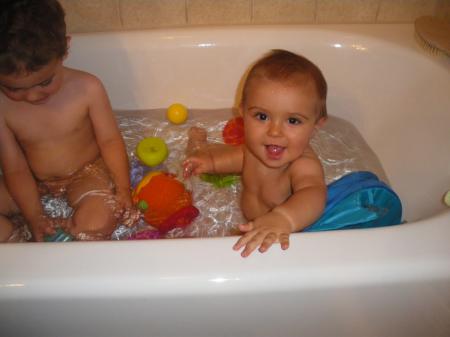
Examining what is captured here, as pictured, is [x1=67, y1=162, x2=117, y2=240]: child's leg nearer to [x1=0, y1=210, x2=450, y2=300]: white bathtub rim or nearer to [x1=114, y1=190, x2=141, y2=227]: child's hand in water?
[x1=114, y1=190, x2=141, y2=227]: child's hand in water

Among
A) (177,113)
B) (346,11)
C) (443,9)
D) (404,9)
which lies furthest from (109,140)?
(443,9)

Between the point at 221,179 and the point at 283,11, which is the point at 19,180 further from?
the point at 283,11

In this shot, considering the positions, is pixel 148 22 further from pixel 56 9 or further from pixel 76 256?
pixel 76 256

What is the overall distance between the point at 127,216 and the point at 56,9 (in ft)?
1.68

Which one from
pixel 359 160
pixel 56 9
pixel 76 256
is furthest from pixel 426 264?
pixel 56 9

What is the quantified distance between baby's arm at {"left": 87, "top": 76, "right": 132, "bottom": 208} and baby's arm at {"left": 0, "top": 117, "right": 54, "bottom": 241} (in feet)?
0.62

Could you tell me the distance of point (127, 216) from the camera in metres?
1.11

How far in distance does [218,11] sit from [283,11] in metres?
0.21

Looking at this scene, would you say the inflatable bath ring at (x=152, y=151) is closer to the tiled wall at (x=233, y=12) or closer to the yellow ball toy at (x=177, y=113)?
the yellow ball toy at (x=177, y=113)

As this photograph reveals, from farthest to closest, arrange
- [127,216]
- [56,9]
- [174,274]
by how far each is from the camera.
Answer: [127,216] < [56,9] < [174,274]

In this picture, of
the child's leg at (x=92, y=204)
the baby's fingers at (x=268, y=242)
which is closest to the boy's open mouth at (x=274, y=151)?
the baby's fingers at (x=268, y=242)

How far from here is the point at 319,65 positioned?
1.37 meters

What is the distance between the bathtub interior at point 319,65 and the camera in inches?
49.0

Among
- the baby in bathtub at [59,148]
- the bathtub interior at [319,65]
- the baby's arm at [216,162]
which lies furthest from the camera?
the bathtub interior at [319,65]
